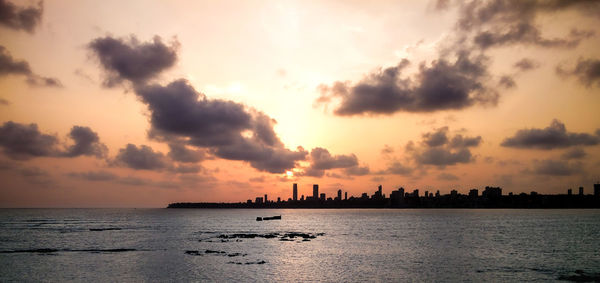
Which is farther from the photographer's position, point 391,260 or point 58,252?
point 58,252

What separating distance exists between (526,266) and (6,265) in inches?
2997

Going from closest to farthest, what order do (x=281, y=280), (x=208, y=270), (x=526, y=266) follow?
(x=281, y=280)
(x=208, y=270)
(x=526, y=266)

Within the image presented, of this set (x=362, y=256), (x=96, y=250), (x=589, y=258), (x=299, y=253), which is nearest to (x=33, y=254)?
(x=96, y=250)

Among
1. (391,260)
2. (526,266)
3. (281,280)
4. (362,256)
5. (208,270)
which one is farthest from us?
(362,256)

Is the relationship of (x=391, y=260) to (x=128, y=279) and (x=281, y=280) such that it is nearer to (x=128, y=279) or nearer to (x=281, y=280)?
(x=281, y=280)

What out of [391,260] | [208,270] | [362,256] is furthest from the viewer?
[362,256]

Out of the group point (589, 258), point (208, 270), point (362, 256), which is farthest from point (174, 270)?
point (589, 258)

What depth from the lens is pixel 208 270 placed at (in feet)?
206

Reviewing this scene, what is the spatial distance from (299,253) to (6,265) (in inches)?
1800

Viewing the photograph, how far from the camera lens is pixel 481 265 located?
223ft

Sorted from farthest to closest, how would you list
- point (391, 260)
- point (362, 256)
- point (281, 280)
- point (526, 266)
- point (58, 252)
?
point (58, 252) → point (362, 256) → point (391, 260) → point (526, 266) → point (281, 280)

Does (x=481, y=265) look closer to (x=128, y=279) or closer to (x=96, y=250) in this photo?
(x=128, y=279)

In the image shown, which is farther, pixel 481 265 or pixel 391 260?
pixel 391 260

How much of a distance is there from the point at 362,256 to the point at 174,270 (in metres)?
31.9
